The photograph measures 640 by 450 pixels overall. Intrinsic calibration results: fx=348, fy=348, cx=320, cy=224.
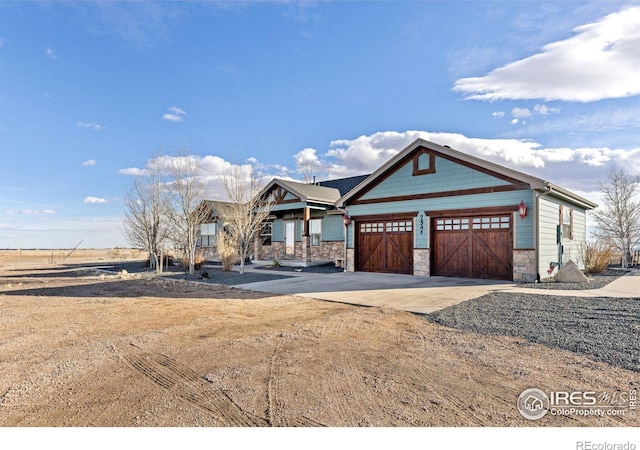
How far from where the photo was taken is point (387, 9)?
9.10 m

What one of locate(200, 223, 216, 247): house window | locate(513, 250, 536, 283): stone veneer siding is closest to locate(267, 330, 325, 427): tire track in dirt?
locate(513, 250, 536, 283): stone veneer siding

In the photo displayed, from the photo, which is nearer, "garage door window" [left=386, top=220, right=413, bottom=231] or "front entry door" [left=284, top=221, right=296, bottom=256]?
"garage door window" [left=386, top=220, right=413, bottom=231]

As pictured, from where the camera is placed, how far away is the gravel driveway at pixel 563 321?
496 centimetres

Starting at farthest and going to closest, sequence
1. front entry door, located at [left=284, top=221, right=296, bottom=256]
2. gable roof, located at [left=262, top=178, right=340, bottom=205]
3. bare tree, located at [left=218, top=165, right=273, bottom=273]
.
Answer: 1. front entry door, located at [left=284, top=221, right=296, bottom=256]
2. gable roof, located at [left=262, top=178, right=340, bottom=205]
3. bare tree, located at [left=218, top=165, right=273, bottom=273]

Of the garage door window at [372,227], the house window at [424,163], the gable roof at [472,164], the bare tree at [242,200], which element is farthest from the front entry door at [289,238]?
the house window at [424,163]

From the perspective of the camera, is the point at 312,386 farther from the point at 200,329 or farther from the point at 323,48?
the point at 323,48

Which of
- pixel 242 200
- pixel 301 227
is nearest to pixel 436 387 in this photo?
pixel 242 200

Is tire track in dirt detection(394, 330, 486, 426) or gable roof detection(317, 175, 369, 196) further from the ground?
gable roof detection(317, 175, 369, 196)

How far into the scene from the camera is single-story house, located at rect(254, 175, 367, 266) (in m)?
19.9

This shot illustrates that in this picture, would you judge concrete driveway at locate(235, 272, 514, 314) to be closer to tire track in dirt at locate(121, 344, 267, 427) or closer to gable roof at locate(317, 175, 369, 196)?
tire track in dirt at locate(121, 344, 267, 427)

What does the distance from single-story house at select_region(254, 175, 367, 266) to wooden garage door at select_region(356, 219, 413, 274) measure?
100 inches

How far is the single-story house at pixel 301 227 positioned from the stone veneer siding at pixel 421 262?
196 inches

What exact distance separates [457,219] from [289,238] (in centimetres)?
1134
